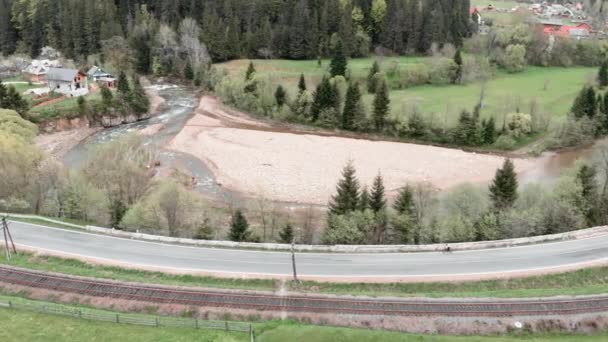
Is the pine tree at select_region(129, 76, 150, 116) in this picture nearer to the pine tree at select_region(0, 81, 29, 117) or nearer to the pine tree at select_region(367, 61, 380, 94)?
the pine tree at select_region(0, 81, 29, 117)

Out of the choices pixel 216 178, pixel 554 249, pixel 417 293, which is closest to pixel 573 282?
pixel 554 249

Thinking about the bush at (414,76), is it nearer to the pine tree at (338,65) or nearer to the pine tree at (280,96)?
the pine tree at (338,65)

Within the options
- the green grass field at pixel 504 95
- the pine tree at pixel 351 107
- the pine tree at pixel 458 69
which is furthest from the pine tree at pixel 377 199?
the pine tree at pixel 458 69

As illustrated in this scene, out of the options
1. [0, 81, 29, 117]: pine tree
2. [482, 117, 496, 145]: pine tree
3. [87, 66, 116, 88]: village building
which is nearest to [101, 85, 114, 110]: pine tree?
[0, 81, 29, 117]: pine tree

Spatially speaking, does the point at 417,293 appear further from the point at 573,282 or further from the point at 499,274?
the point at 573,282

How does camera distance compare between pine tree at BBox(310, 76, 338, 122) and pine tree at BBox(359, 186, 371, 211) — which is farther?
pine tree at BBox(310, 76, 338, 122)

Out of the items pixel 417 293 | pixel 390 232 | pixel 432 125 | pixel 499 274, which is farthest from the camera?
pixel 432 125
